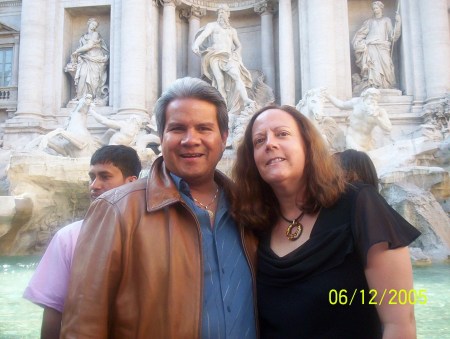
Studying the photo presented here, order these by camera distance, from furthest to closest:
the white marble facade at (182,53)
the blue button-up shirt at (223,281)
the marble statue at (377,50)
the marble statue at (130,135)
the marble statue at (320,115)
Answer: the marble statue at (377,50)
the white marble facade at (182,53)
the marble statue at (130,135)
the marble statue at (320,115)
the blue button-up shirt at (223,281)

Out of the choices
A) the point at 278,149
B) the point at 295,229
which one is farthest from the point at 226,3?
the point at 295,229

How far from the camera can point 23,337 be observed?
10.8 feet

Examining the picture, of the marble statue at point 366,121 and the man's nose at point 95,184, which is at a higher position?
the marble statue at point 366,121

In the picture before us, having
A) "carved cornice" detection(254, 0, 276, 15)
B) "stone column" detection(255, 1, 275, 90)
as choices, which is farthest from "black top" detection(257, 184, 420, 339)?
"carved cornice" detection(254, 0, 276, 15)

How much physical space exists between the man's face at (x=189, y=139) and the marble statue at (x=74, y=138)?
9.72 meters

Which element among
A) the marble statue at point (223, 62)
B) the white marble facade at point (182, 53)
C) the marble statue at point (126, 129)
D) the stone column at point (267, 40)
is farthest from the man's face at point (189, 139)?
the stone column at point (267, 40)

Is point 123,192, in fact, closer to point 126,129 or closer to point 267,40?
point 126,129

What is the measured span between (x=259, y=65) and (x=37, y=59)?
7545 millimetres

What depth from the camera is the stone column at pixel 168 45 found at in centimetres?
1444

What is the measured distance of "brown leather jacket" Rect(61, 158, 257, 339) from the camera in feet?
4.64

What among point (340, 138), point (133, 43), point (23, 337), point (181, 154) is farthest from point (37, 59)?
point (181, 154)

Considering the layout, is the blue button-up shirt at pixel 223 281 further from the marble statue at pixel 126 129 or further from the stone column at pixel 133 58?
the stone column at pixel 133 58

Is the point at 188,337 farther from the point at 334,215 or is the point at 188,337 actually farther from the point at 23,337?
the point at 23,337
